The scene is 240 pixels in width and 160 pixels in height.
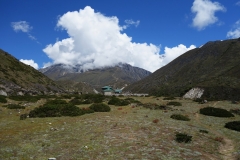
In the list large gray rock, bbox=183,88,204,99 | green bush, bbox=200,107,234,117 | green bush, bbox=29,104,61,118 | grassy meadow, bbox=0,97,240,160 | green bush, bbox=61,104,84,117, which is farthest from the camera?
large gray rock, bbox=183,88,204,99

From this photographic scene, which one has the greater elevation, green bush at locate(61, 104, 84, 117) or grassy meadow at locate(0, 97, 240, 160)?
green bush at locate(61, 104, 84, 117)

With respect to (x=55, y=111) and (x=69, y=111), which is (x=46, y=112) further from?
(x=69, y=111)

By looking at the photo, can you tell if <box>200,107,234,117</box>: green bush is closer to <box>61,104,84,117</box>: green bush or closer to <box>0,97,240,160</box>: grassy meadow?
<box>0,97,240,160</box>: grassy meadow

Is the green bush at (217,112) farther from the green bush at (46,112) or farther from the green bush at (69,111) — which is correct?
the green bush at (46,112)

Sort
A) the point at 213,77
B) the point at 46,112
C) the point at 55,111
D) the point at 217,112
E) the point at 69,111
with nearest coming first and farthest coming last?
the point at 46,112, the point at 55,111, the point at 69,111, the point at 217,112, the point at 213,77

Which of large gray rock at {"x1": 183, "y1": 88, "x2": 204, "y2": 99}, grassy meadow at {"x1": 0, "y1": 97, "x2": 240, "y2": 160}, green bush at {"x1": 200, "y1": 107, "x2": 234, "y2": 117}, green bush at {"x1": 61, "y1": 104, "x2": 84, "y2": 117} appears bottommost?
grassy meadow at {"x1": 0, "y1": 97, "x2": 240, "y2": 160}

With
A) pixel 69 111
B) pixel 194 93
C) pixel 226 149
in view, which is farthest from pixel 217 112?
pixel 194 93

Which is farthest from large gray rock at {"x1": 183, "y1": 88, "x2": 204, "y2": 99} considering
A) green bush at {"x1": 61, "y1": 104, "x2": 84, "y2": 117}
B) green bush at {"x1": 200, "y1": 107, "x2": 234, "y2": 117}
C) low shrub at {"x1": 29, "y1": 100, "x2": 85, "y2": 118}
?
green bush at {"x1": 61, "y1": 104, "x2": 84, "y2": 117}

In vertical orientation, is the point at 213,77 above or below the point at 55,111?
above

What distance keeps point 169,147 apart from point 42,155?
7.38 metres

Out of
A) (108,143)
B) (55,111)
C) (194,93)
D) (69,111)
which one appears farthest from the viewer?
(194,93)

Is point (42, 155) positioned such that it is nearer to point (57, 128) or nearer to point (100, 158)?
point (100, 158)

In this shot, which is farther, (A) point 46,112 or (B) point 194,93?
(B) point 194,93

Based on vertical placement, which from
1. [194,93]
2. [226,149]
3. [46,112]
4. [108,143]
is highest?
[194,93]
